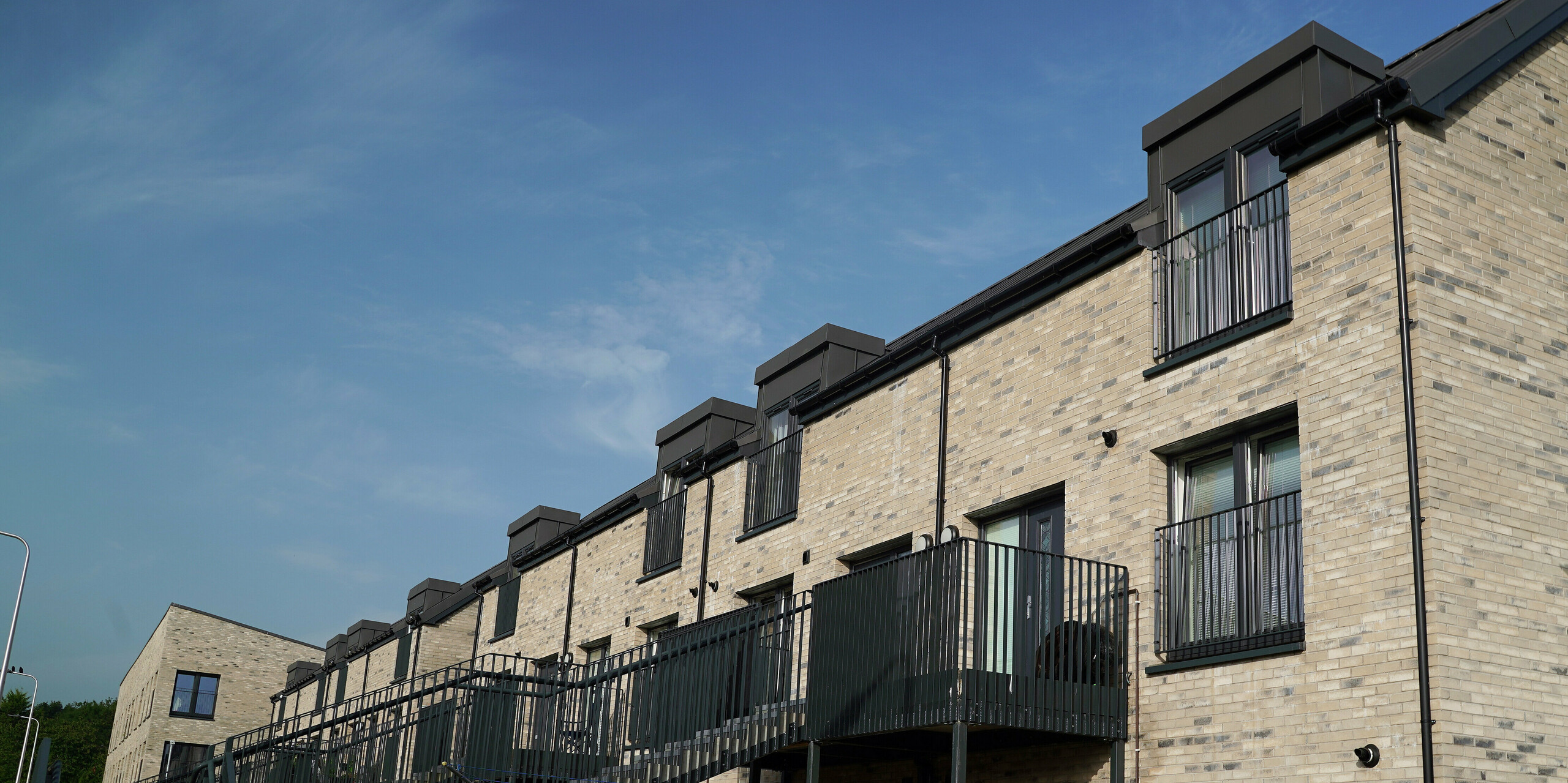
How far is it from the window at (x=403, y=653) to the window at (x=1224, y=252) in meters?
26.7

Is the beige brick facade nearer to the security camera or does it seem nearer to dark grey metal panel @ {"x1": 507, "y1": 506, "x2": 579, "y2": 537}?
the security camera

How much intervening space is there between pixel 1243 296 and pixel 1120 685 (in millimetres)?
3569

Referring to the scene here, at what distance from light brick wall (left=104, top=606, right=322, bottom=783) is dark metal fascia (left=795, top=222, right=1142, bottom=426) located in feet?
137

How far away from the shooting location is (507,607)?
92.8ft

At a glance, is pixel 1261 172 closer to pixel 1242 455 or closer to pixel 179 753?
pixel 1242 455

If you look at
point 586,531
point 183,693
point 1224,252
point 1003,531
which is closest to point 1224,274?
point 1224,252

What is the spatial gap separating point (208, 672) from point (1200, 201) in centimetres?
5033

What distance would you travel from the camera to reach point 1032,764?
1198 cm

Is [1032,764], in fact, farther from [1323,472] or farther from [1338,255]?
[1338,255]

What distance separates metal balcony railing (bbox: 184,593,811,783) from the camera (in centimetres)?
1319

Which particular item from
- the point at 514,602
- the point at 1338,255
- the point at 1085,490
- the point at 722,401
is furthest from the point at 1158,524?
the point at 514,602

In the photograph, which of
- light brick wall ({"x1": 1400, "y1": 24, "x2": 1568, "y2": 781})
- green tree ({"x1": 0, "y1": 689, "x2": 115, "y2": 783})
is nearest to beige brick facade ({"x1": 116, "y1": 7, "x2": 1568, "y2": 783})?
light brick wall ({"x1": 1400, "y1": 24, "x2": 1568, "y2": 781})

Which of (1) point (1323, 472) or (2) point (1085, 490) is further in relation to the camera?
(2) point (1085, 490)

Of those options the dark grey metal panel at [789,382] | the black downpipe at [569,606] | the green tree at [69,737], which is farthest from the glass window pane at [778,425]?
the green tree at [69,737]
